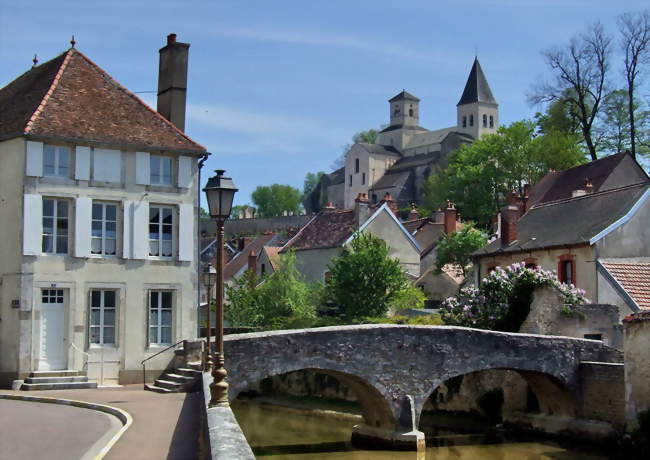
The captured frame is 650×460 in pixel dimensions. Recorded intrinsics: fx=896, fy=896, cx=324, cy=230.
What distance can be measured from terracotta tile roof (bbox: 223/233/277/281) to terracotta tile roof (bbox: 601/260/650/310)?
28322 millimetres

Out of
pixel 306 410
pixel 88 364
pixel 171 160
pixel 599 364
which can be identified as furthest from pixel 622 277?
pixel 88 364

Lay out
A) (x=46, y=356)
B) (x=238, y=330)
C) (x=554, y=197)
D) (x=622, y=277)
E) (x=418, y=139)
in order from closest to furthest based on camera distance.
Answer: (x=46, y=356) < (x=622, y=277) < (x=238, y=330) < (x=554, y=197) < (x=418, y=139)

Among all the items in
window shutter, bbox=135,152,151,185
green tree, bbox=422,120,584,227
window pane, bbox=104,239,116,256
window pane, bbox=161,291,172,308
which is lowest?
window pane, bbox=161,291,172,308

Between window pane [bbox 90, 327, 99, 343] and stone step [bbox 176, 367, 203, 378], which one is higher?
window pane [bbox 90, 327, 99, 343]

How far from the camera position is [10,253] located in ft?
68.8

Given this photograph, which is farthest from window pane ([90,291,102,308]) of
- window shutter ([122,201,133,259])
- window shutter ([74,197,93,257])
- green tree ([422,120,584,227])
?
green tree ([422,120,584,227])

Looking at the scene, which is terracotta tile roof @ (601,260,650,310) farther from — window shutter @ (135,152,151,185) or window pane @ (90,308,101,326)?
window pane @ (90,308,101,326)

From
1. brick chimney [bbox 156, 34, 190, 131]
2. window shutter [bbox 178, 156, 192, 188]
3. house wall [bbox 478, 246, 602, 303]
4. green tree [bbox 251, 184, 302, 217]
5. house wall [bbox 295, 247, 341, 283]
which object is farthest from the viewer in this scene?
green tree [bbox 251, 184, 302, 217]

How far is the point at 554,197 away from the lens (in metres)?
42.5

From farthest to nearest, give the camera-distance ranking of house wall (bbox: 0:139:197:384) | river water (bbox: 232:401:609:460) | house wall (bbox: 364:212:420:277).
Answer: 1. house wall (bbox: 364:212:420:277)
2. river water (bbox: 232:401:609:460)
3. house wall (bbox: 0:139:197:384)

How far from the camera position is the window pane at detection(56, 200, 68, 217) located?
21.3m

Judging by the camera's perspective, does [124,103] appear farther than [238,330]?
No

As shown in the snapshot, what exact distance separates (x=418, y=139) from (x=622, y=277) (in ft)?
299

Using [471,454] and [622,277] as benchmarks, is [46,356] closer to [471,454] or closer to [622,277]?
[471,454]
